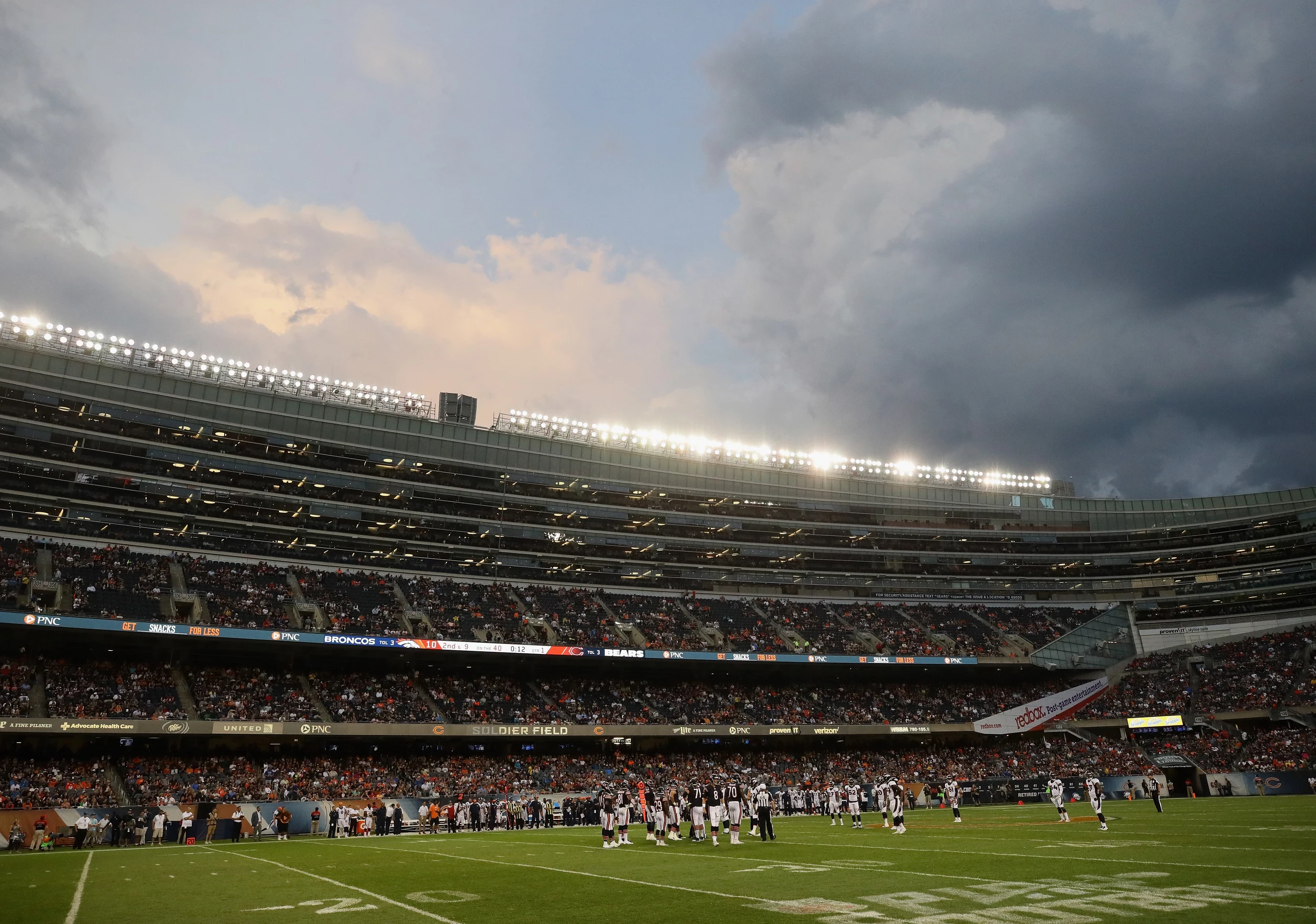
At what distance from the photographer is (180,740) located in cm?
4484

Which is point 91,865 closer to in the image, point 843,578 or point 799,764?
point 799,764

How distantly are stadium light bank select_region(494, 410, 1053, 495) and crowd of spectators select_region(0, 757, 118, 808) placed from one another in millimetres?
34322

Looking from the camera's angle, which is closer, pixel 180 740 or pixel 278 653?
pixel 180 740

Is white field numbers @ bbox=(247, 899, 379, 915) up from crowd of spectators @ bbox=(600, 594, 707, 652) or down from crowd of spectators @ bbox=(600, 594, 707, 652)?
down

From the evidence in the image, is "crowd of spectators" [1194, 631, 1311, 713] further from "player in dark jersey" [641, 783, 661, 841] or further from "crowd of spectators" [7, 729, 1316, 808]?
"player in dark jersey" [641, 783, 661, 841]

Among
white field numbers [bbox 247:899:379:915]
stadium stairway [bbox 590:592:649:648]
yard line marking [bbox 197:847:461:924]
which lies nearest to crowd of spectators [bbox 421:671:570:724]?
stadium stairway [bbox 590:592:649:648]

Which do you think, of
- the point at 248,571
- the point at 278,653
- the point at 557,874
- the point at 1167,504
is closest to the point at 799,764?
the point at 278,653

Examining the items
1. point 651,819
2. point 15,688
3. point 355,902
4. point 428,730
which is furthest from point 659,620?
point 355,902

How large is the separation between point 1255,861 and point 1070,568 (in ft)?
234

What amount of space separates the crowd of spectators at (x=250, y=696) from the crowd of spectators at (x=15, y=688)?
7.24m

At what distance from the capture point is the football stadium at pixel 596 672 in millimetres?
19391

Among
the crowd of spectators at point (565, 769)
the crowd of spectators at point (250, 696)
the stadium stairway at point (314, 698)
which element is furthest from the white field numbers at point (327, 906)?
the stadium stairway at point (314, 698)

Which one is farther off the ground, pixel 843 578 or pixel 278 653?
pixel 843 578

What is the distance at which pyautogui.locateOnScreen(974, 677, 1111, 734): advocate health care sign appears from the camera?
63000 mm
